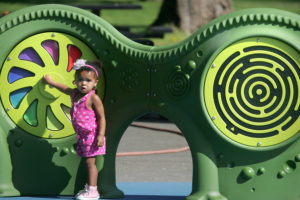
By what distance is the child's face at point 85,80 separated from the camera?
5.53 meters

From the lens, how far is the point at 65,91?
5711 mm

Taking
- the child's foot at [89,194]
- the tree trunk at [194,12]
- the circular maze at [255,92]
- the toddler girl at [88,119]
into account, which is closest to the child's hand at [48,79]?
the toddler girl at [88,119]

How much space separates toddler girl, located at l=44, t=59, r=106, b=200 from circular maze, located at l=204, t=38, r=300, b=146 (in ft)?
2.82

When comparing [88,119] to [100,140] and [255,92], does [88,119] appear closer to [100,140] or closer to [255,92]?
[100,140]

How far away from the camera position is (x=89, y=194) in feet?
18.4

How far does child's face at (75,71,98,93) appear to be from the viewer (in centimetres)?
553

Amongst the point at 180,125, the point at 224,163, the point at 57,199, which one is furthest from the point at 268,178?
the point at 57,199

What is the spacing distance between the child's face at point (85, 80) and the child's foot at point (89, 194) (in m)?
0.77

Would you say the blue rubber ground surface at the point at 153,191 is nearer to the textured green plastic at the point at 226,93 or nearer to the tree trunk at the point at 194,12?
the textured green plastic at the point at 226,93

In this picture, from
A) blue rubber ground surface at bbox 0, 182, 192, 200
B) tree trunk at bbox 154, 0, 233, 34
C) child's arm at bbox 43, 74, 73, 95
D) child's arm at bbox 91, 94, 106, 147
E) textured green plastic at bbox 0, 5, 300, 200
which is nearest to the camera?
textured green plastic at bbox 0, 5, 300, 200

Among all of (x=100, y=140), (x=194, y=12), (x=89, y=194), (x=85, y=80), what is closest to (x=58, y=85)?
(x=85, y=80)

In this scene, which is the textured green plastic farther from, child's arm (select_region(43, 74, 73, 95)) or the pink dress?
child's arm (select_region(43, 74, 73, 95))

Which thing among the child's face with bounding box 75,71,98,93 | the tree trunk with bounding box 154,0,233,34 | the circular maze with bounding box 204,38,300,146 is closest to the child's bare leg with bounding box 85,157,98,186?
the child's face with bounding box 75,71,98,93

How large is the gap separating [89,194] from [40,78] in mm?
1024
